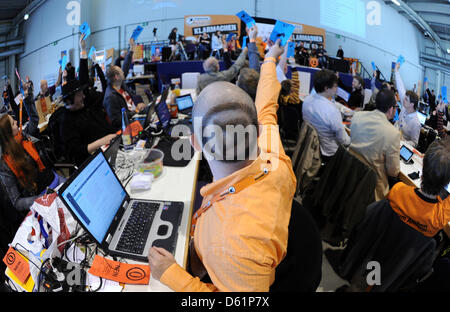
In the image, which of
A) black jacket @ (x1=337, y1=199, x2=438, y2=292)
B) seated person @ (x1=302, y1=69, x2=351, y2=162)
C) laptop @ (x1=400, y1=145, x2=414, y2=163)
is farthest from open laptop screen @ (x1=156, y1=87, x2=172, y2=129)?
laptop @ (x1=400, y1=145, x2=414, y2=163)

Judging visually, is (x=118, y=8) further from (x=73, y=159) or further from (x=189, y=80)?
(x=73, y=159)

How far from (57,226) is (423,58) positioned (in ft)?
13.5

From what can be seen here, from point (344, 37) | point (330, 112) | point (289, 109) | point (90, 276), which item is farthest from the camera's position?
point (344, 37)

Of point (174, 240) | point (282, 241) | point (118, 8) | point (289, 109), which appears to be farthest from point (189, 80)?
point (118, 8)

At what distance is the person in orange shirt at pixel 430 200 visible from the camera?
4.76ft

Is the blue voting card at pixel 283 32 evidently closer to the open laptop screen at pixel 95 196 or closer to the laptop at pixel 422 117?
the open laptop screen at pixel 95 196

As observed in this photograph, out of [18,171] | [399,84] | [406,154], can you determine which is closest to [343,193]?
[406,154]

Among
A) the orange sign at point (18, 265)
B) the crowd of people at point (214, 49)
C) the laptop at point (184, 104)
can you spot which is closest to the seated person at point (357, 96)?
the laptop at point (184, 104)

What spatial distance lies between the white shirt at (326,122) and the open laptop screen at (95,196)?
2.19m

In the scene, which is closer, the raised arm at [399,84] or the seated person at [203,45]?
the raised arm at [399,84]

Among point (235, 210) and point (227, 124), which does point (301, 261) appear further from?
point (227, 124)

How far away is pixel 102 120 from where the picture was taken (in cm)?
297

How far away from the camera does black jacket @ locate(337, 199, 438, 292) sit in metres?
1.50
